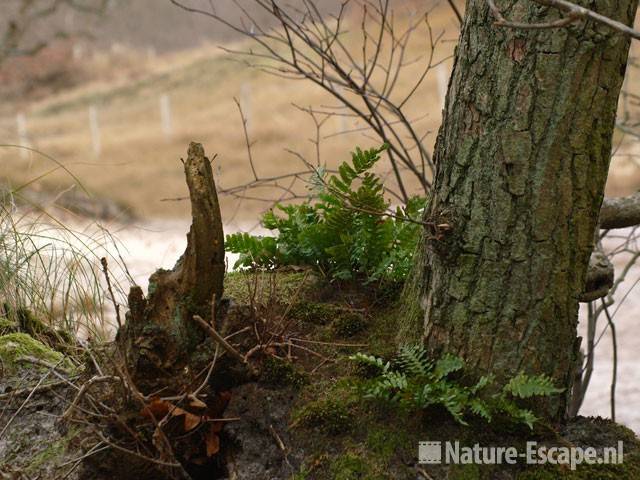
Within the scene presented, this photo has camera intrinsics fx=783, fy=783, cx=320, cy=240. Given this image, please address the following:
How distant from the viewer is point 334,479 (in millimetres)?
2562

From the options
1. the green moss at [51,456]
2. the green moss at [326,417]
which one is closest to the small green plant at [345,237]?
the green moss at [326,417]

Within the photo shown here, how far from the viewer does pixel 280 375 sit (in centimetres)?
288

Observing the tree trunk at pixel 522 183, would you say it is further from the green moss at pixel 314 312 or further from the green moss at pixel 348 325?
the green moss at pixel 314 312

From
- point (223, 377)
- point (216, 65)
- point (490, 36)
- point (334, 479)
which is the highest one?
point (216, 65)

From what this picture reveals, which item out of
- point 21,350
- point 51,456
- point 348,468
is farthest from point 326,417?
point 21,350

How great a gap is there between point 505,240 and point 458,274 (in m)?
0.20

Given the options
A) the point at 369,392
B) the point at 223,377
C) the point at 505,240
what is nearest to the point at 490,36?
the point at 505,240

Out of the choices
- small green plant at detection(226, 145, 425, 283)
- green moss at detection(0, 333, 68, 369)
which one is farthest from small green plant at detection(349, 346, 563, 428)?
green moss at detection(0, 333, 68, 369)

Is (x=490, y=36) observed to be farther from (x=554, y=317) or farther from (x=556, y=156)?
(x=554, y=317)

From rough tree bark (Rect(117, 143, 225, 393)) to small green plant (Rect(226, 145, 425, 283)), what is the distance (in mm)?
575

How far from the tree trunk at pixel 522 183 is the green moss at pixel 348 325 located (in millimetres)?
454

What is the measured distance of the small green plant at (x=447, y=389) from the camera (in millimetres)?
2522

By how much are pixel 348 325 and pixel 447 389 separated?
0.62 meters

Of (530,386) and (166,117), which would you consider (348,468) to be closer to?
(530,386)
